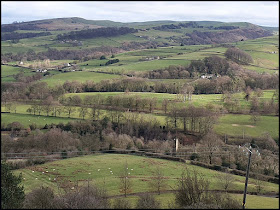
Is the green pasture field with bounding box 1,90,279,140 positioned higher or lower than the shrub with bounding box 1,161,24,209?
lower

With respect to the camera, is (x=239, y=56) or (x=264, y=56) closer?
(x=239, y=56)

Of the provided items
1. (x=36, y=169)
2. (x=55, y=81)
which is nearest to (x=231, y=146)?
(x=36, y=169)

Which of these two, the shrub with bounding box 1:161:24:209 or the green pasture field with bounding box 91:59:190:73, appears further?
the green pasture field with bounding box 91:59:190:73

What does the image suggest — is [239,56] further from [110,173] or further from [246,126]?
[110,173]

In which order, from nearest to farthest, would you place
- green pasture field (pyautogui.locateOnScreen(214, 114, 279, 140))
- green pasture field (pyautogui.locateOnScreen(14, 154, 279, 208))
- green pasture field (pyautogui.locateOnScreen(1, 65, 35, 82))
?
green pasture field (pyautogui.locateOnScreen(14, 154, 279, 208)) → green pasture field (pyautogui.locateOnScreen(214, 114, 279, 140)) → green pasture field (pyautogui.locateOnScreen(1, 65, 35, 82))

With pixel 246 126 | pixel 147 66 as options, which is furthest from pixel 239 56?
pixel 246 126

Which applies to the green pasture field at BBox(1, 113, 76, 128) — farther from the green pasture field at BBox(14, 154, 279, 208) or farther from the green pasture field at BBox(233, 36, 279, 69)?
the green pasture field at BBox(233, 36, 279, 69)

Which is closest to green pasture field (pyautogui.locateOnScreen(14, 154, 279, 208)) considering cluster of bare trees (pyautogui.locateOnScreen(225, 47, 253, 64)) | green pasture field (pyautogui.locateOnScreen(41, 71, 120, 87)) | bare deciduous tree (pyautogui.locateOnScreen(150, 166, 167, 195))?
bare deciduous tree (pyautogui.locateOnScreen(150, 166, 167, 195))
